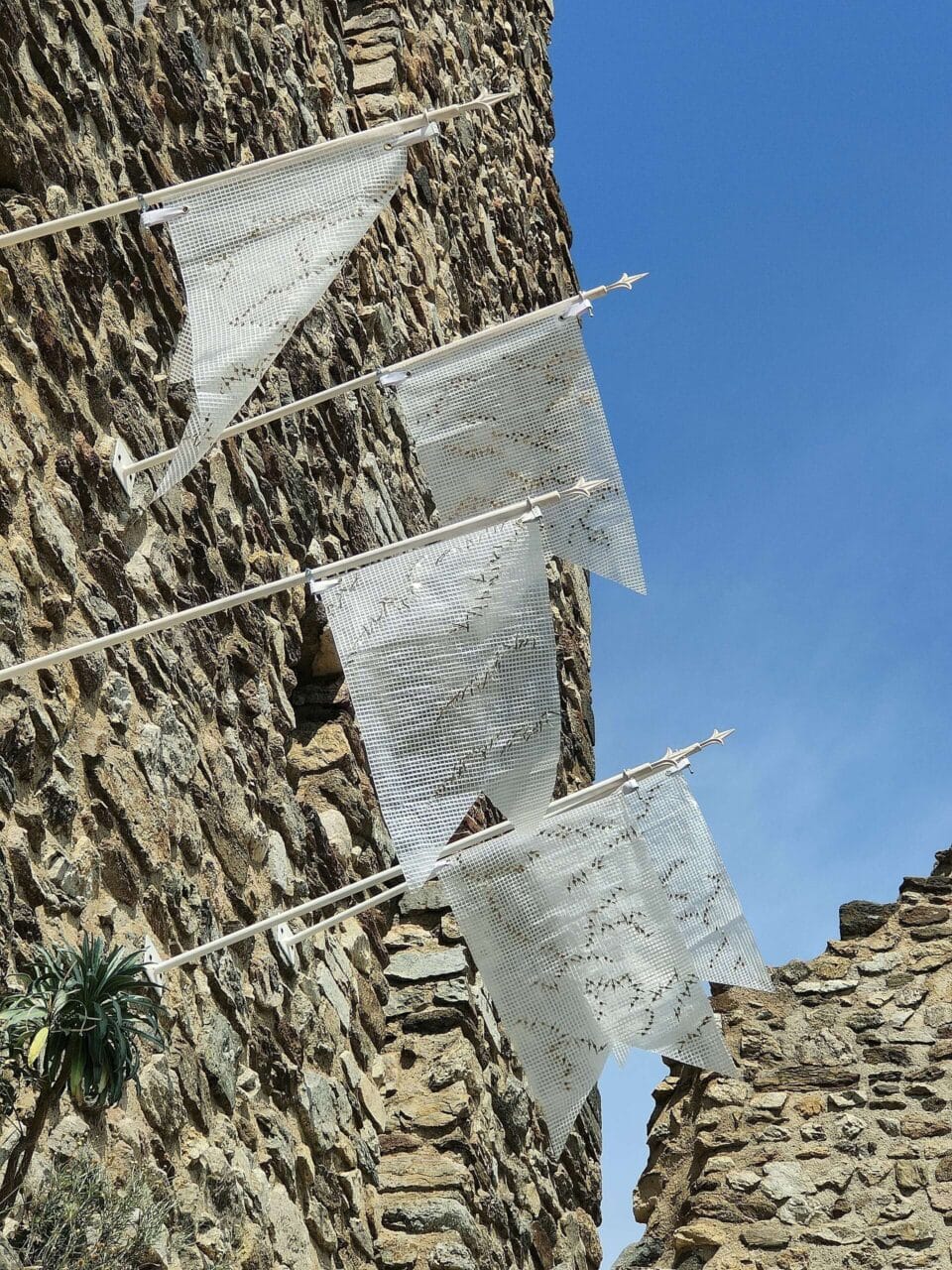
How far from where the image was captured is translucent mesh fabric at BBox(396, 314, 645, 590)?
438cm

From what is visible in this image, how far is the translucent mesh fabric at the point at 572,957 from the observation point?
3.91 meters

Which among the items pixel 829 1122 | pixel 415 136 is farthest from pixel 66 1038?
pixel 829 1122

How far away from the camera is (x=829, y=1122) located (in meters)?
5.93

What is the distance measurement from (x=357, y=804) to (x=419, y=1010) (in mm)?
659

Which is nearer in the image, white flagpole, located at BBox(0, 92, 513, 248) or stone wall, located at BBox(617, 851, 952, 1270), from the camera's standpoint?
white flagpole, located at BBox(0, 92, 513, 248)

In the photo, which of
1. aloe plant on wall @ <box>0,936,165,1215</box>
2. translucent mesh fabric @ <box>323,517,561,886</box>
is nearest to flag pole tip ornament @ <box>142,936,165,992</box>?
aloe plant on wall @ <box>0,936,165,1215</box>

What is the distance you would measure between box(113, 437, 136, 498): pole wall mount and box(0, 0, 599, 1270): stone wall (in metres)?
0.04

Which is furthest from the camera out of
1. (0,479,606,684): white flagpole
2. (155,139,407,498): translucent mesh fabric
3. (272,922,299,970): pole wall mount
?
(272,922,299,970): pole wall mount

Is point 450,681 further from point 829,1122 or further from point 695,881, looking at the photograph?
point 829,1122

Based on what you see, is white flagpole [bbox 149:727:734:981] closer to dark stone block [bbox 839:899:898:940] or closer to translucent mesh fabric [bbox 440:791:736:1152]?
translucent mesh fabric [bbox 440:791:736:1152]

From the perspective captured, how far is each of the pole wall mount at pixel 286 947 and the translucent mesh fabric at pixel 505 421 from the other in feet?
3.84

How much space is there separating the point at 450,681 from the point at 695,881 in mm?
866

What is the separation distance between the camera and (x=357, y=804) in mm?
5492

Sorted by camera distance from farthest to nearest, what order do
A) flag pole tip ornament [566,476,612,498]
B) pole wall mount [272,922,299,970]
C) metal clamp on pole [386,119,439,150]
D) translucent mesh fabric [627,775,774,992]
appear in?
pole wall mount [272,922,299,970], flag pole tip ornament [566,476,612,498], translucent mesh fabric [627,775,774,992], metal clamp on pole [386,119,439,150]
